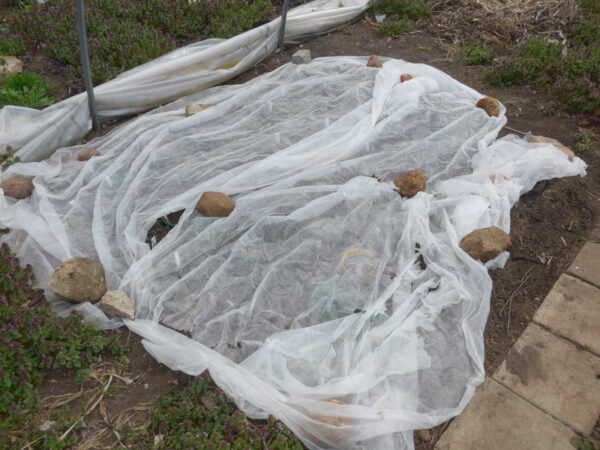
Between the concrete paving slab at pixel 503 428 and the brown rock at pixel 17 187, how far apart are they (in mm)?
2634

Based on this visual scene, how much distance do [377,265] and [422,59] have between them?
2956mm

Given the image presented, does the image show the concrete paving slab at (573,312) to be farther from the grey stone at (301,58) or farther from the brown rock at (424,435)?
the grey stone at (301,58)

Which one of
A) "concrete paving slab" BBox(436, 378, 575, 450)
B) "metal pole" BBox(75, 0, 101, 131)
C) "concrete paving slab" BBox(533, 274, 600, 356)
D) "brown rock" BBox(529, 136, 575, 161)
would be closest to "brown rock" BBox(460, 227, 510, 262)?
"concrete paving slab" BBox(533, 274, 600, 356)

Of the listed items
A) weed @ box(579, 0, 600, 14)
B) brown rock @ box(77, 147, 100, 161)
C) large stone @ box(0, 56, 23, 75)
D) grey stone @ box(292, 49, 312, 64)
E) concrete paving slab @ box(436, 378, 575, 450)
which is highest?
large stone @ box(0, 56, 23, 75)

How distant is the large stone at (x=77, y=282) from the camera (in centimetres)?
216

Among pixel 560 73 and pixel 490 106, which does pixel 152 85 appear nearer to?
pixel 490 106

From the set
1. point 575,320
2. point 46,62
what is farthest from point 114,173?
point 575,320

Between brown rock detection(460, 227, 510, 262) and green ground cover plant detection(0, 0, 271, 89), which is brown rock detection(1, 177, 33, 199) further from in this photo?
brown rock detection(460, 227, 510, 262)

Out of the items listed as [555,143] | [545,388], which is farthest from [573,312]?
[555,143]

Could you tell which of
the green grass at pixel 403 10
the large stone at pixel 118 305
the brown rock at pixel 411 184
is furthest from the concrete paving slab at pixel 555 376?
the green grass at pixel 403 10

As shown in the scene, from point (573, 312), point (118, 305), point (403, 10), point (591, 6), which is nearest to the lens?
point (118, 305)

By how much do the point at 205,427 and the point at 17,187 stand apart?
1.90 meters

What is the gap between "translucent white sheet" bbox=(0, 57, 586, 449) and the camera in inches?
74.5

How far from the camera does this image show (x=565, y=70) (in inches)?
151
